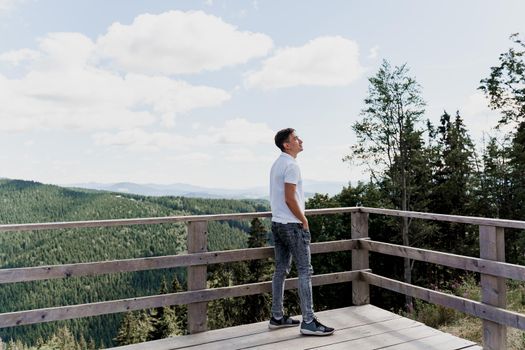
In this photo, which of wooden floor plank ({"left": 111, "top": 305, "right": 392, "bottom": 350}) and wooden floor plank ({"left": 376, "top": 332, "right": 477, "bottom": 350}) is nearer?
wooden floor plank ({"left": 376, "top": 332, "right": 477, "bottom": 350})

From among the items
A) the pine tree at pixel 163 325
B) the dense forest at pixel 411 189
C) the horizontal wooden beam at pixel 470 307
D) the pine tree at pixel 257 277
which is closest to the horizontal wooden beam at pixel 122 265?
the horizontal wooden beam at pixel 470 307

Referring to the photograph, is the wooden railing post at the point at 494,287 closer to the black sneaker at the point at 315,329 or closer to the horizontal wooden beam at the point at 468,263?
the horizontal wooden beam at the point at 468,263

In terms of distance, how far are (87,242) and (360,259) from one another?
3943 inches

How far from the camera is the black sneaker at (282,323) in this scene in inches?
161

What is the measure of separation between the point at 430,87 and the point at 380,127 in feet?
11.6

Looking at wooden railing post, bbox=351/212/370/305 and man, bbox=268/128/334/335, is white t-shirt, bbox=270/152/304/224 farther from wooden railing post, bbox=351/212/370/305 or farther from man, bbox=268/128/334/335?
wooden railing post, bbox=351/212/370/305

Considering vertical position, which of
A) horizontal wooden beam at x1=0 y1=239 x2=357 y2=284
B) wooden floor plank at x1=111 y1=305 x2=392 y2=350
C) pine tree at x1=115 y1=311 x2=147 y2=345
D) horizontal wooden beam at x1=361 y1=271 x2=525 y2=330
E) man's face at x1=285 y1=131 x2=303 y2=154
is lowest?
pine tree at x1=115 y1=311 x2=147 y2=345

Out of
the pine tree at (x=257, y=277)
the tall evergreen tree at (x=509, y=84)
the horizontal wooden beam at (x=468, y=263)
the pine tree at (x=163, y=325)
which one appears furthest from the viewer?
the pine tree at (x=163, y=325)

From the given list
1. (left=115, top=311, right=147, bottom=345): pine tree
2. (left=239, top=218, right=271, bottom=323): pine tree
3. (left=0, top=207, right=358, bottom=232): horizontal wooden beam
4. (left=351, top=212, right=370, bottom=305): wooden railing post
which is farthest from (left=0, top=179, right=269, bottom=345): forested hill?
(left=0, top=207, right=358, bottom=232): horizontal wooden beam

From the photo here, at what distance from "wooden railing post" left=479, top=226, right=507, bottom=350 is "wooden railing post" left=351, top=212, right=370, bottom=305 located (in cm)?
152

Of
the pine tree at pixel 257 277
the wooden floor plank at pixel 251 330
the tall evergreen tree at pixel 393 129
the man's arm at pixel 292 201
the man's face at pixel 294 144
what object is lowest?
the pine tree at pixel 257 277

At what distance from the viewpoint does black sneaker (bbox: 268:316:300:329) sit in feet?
13.4

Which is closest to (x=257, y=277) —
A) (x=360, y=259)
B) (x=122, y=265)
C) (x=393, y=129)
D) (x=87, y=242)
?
(x=393, y=129)

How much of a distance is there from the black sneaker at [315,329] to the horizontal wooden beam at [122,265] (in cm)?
77
